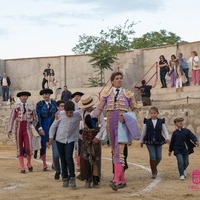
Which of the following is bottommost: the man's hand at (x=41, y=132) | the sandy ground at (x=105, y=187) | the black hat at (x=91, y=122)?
the sandy ground at (x=105, y=187)

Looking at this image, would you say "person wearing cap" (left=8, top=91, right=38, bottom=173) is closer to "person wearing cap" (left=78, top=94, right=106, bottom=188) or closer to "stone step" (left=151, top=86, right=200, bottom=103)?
"person wearing cap" (left=78, top=94, right=106, bottom=188)

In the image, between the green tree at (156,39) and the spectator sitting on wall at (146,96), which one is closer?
the spectator sitting on wall at (146,96)

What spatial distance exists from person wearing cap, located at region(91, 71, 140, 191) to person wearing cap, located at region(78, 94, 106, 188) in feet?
0.58

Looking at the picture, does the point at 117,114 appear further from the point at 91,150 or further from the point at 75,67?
the point at 75,67

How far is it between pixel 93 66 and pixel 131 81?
8.42 ft

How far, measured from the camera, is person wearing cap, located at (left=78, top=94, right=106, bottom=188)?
32.7 feet

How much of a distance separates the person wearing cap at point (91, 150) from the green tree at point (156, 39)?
149 feet

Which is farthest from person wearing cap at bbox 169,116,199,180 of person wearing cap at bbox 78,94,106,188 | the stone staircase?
the stone staircase

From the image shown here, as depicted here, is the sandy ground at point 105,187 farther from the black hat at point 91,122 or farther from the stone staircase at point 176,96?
the stone staircase at point 176,96

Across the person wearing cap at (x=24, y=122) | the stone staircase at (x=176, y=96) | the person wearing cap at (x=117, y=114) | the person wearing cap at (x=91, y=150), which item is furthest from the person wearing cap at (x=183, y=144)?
the stone staircase at (x=176, y=96)

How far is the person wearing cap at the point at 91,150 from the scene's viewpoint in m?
9.96

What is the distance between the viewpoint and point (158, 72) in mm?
28578

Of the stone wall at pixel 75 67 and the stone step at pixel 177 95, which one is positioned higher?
the stone wall at pixel 75 67

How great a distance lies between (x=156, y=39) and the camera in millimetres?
58688
